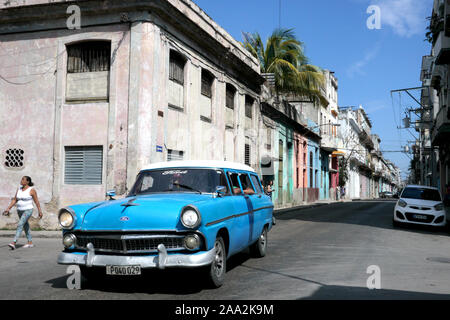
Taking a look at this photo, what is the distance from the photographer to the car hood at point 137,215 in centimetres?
511

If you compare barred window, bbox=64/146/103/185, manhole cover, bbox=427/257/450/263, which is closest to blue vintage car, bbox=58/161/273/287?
manhole cover, bbox=427/257/450/263

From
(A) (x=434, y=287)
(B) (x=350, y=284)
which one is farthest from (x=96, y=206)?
(A) (x=434, y=287)

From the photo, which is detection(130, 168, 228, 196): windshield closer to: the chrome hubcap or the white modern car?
the chrome hubcap

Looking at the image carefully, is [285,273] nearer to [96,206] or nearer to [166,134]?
[96,206]

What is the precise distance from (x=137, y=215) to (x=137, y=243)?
0.33m

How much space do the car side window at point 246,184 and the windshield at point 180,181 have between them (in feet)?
2.83

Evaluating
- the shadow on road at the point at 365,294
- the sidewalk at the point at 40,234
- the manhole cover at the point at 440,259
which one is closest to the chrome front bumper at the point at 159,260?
the shadow on road at the point at 365,294

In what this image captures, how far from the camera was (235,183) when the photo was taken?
7141 millimetres

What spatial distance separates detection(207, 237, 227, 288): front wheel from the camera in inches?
214

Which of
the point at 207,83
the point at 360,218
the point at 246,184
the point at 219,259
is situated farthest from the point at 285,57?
the point at 219,259

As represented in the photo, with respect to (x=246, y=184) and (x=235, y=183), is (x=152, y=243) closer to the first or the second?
(x=235, y=183)

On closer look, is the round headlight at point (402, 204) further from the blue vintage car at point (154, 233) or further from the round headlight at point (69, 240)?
the round headlight at point (69, 240)

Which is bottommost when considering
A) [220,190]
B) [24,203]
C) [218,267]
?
[218,267]

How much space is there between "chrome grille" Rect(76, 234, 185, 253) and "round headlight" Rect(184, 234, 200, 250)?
64 millimetres
